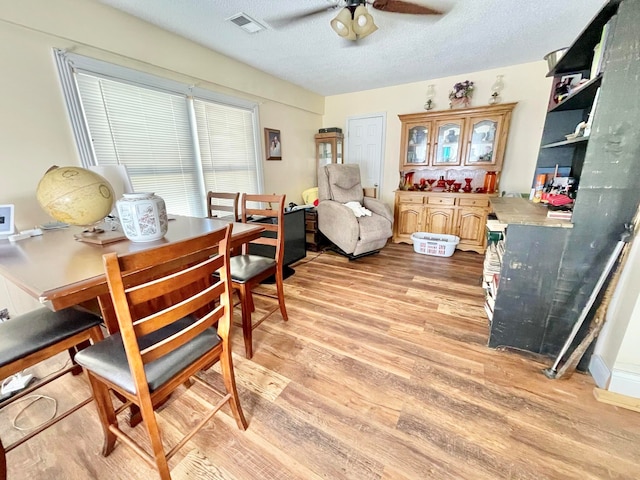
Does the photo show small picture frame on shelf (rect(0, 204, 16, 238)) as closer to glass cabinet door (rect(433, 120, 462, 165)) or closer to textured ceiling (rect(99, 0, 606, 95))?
textured ceiling (rect(99, 0, 606, 95))

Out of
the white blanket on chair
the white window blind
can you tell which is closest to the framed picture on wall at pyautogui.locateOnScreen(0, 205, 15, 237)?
the white window blind

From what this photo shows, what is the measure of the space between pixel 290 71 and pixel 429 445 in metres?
3.66

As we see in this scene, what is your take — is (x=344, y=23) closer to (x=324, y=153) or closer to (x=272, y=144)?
(x=272, y=144)

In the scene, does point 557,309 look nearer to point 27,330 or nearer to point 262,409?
point 262,409

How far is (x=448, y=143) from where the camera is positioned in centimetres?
351

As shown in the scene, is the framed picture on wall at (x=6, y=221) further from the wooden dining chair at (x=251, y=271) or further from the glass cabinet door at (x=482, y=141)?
the glass cabinet door at (x=482, y=141)

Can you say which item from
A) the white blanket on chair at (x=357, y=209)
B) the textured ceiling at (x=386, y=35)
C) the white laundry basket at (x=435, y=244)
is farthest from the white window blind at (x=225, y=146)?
the white laundry basket at (x=435, y=244)

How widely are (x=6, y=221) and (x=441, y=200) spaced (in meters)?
3.91

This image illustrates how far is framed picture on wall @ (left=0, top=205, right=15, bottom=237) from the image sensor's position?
1.31m

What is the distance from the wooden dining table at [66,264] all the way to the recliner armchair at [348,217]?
1.72 m

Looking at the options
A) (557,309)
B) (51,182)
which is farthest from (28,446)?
(557,309)

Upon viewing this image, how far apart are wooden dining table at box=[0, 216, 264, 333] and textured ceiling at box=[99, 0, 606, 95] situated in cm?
171

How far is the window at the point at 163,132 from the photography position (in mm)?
→ 1866

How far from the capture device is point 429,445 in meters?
1.10
